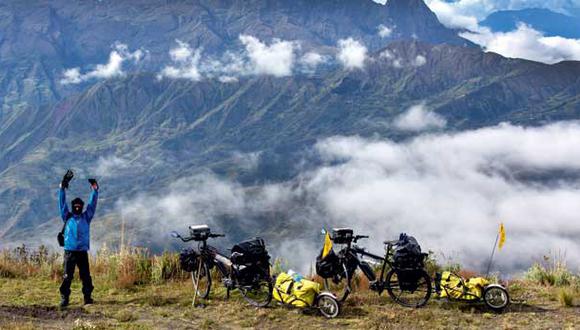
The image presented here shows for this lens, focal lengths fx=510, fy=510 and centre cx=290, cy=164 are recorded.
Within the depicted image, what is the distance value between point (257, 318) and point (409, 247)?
3.54 m

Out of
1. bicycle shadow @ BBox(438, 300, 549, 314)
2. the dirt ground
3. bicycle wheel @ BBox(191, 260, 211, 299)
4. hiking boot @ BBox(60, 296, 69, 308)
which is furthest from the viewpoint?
bicycle wheel @ BBox(191, 260, 211, 299)

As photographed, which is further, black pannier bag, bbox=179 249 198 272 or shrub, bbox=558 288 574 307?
black pannier bag, bbox=179 249 198 272

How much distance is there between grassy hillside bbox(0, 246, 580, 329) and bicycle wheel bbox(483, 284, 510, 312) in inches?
8.0

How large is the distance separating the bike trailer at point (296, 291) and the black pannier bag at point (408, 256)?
181 centimetres

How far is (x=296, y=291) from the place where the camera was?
1084 centimetres

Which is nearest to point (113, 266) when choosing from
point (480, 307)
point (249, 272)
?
point (249, 272)

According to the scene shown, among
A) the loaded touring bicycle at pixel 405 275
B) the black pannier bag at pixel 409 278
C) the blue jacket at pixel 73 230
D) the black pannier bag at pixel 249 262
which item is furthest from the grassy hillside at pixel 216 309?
the blue jacket at pixel 73 230

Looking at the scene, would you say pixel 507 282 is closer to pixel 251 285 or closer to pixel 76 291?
pixel 251 285

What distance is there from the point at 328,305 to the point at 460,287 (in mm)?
2968

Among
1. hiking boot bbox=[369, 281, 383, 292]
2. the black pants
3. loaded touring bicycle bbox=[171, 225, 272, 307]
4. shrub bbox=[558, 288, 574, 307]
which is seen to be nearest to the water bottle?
loaded touring bicycle bbox=[171, 225, 272, 307]

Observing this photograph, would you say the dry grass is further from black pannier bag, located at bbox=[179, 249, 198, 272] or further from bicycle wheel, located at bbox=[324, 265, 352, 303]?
bicycle wheel, located at bbox=[324, 265, 352, 303]

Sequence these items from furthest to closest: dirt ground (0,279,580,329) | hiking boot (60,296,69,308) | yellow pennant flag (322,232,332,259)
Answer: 1. hiking boot (60,296,69,308)
2. yellow pennant flag (322,232,332,259)
3. dirt ground (0,279,580,329)

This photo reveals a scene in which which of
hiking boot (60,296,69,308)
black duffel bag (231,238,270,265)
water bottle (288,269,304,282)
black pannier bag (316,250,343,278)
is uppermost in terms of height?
black duffel bag (231,238,270,265)

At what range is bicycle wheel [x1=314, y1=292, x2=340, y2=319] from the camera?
34.2 ft
